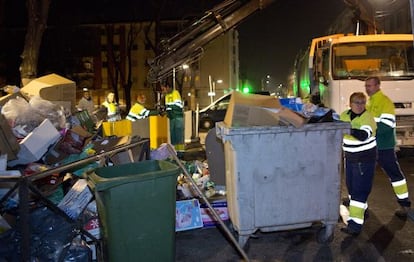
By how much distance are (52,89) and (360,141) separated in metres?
5.37

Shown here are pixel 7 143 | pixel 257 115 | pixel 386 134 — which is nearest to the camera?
pixel 257 115

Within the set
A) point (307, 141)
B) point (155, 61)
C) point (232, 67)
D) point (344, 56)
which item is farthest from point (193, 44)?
point (232, 67)

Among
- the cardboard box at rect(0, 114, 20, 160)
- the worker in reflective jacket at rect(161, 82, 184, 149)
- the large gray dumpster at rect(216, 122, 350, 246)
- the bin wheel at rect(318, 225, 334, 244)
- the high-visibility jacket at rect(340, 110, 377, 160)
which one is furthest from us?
the worker in reflective jacket at rect(161, 82, 184, 149)

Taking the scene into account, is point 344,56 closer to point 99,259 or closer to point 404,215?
point 404,215

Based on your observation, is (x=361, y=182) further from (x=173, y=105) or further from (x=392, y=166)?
(x=173, y=105)

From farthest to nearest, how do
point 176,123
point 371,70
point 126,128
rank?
1. point 176,123
2. point 126,128
3. point 371,70

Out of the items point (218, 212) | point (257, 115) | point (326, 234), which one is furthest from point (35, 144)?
point (326, 234)

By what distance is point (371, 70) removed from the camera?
910 centimetres

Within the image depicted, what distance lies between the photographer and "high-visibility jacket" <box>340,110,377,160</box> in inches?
188

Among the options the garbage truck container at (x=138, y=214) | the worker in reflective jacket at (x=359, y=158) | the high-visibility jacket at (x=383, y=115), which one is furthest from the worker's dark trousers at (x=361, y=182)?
the garbage truck container at (x=138, y=214)

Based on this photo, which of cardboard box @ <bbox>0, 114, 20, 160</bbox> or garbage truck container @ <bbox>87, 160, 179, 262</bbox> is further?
cardboard box @ <bbox>0, 114, 20, 160</bbox>

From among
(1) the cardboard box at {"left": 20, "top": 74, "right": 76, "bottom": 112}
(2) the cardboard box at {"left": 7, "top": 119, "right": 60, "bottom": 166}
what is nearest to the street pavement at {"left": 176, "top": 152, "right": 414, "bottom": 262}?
(2) the cardboard box at {"left": 7, "top": 119, "right": 60, "bottom": 166}

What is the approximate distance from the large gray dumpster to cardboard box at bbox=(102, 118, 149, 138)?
468 cm

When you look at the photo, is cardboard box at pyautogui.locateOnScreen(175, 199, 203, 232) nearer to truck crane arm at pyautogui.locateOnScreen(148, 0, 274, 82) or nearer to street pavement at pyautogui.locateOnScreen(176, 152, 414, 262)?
street pavement at pyautogui.locateOnScreen(176, 152, 414, 262)
